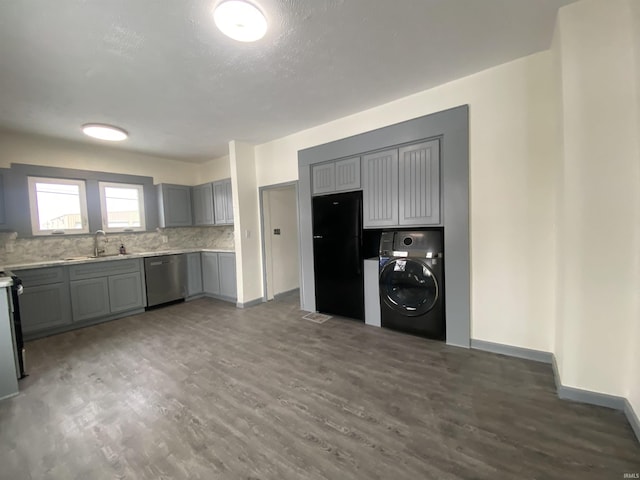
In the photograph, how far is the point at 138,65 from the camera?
215 centimetres

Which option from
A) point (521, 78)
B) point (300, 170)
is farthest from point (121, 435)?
point (521, 78)

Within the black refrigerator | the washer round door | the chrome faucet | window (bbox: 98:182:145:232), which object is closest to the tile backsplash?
the chrome faucet

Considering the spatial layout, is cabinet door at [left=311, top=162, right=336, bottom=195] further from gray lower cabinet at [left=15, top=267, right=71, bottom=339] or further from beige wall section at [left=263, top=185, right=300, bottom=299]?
gray lower cabinet at [left=15, top=267, right=71, bottom=339]

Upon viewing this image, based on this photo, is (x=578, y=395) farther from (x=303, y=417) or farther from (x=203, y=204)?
(x=203, y=204)

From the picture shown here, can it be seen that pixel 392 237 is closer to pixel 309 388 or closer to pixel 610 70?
pixel 309 388

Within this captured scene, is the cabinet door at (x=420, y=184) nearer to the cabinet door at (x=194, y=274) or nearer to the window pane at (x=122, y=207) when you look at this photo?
the cabinet door at (x=194, y=274)

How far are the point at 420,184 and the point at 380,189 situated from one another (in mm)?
469

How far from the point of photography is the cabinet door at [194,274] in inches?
191

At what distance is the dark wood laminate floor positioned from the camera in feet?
4.55

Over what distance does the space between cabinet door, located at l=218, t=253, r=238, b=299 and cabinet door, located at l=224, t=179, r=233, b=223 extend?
658mm

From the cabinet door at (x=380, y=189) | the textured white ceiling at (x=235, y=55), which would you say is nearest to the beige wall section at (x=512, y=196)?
the textured white ceiling at (x=235, y=55)

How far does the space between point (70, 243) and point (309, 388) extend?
4361 millimetres

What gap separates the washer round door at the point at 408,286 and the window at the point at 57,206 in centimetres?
465

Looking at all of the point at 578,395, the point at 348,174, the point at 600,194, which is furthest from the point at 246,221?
the point at 578,395
